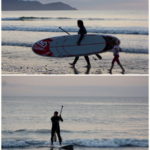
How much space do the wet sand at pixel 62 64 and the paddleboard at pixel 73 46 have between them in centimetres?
50

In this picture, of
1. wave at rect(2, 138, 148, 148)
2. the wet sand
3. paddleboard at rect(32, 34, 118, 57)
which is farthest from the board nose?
wave at rect(2, 138, 148, 148)

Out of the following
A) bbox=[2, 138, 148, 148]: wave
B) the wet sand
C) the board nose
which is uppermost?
the board nose

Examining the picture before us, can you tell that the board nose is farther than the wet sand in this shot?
Yes

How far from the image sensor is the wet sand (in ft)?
46.1

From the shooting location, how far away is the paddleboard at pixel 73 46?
44.4 feet

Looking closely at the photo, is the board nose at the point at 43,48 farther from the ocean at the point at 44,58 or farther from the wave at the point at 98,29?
the wave at the point at 98,29

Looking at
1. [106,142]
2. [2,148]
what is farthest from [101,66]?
[2,148]

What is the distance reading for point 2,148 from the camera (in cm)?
1297

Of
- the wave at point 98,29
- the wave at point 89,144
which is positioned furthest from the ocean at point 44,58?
the wave at point 89,144

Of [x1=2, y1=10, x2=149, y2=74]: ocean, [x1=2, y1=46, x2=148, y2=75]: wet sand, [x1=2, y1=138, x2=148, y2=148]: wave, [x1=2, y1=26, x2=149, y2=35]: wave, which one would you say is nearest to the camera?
[x1=2, y1=138, x2=148, y2=148]: wave

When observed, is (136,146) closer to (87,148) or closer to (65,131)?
(87,148)

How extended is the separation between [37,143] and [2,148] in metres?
1.05

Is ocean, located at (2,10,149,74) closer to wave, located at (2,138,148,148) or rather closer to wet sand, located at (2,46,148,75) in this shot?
wet sand, located at (2,46,148,75)

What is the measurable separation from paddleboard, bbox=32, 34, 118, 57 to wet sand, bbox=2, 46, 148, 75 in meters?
0.50
